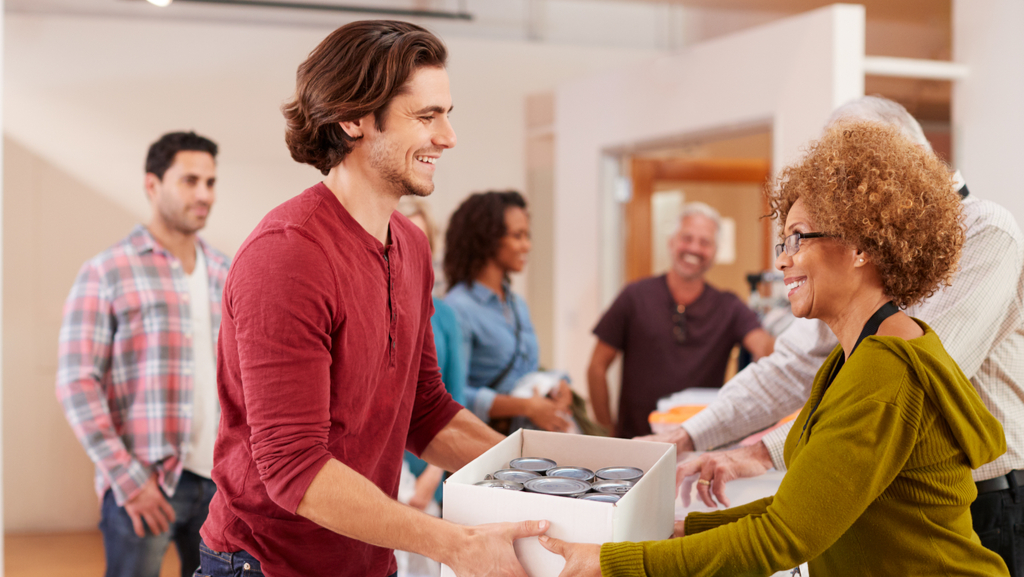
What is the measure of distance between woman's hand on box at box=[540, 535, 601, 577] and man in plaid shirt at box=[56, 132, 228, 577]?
1.94m

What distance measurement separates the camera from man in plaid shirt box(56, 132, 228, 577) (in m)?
2.58

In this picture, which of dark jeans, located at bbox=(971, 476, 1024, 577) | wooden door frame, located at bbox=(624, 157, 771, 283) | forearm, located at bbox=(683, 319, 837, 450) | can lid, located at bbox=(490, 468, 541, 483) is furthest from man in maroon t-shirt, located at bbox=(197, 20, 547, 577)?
wooden door frame, located at bbox=(624, 157, 771, 283)

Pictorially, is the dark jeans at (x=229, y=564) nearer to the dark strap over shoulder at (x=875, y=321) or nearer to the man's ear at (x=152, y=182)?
the dark strap over shoulder at (x=875, y=321)

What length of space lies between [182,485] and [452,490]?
6.15 ft

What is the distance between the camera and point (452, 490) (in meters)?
1.16

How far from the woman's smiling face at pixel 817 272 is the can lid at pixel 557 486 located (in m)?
0.44

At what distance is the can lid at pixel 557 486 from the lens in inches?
46.1

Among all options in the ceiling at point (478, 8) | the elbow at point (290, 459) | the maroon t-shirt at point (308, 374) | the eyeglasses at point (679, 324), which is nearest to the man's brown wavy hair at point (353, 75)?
the maroon t-shirt at point (308, 374)

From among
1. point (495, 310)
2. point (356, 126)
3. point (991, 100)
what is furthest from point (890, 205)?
point (991, 100)

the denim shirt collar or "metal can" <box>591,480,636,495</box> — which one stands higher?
the denim shirt collar

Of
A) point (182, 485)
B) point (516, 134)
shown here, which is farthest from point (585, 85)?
point (182, 485)

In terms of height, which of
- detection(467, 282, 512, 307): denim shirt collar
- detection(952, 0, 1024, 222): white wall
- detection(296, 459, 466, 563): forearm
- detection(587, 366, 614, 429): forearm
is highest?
detection(952, 0, 1024, 222): white wall

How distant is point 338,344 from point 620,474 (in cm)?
49

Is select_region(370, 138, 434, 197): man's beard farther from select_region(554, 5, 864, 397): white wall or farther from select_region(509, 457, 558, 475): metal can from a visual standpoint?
select_region(554, 5, 864, 397): white wall
